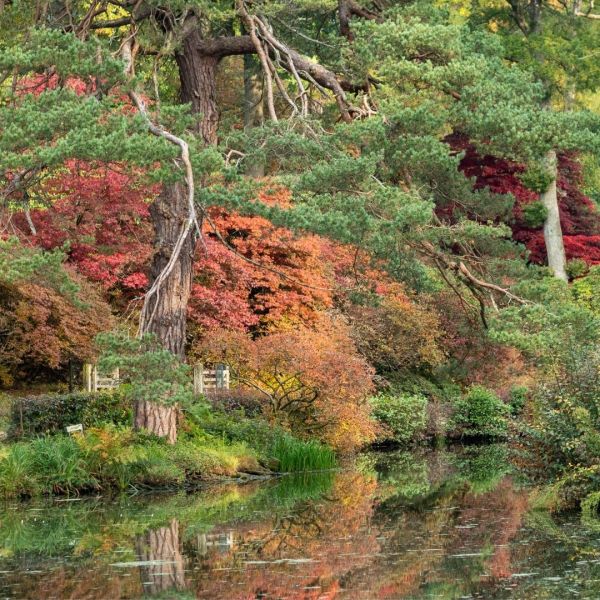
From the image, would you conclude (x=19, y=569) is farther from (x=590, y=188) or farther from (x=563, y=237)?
(x=590, y=188)

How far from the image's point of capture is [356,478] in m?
22.1

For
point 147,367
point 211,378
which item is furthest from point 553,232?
point 147,367

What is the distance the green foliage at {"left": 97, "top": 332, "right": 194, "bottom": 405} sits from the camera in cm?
1712

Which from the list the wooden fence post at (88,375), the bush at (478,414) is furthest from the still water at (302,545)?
the bush at (478,414)

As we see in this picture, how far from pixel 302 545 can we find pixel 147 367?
4414 mm

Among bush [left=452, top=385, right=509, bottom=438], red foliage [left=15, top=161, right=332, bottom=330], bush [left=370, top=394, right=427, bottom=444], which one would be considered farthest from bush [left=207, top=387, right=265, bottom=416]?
bush [left=452, top=385, right=509, bottom=438]

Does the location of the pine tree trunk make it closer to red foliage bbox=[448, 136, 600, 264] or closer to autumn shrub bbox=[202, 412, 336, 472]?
autumn shrub bbox=[202, 412, 336, 472]

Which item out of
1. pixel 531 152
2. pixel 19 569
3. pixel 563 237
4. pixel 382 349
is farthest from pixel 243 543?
pixel 563 237

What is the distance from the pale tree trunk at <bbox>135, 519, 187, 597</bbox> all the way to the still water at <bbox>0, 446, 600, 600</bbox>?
0.02 m

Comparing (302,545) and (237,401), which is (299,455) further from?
(302,545)

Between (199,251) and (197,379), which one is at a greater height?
(199,251)

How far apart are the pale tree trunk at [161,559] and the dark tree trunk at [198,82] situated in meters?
7.49

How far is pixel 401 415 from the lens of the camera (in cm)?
3000

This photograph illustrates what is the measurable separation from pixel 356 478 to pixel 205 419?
276 cm
